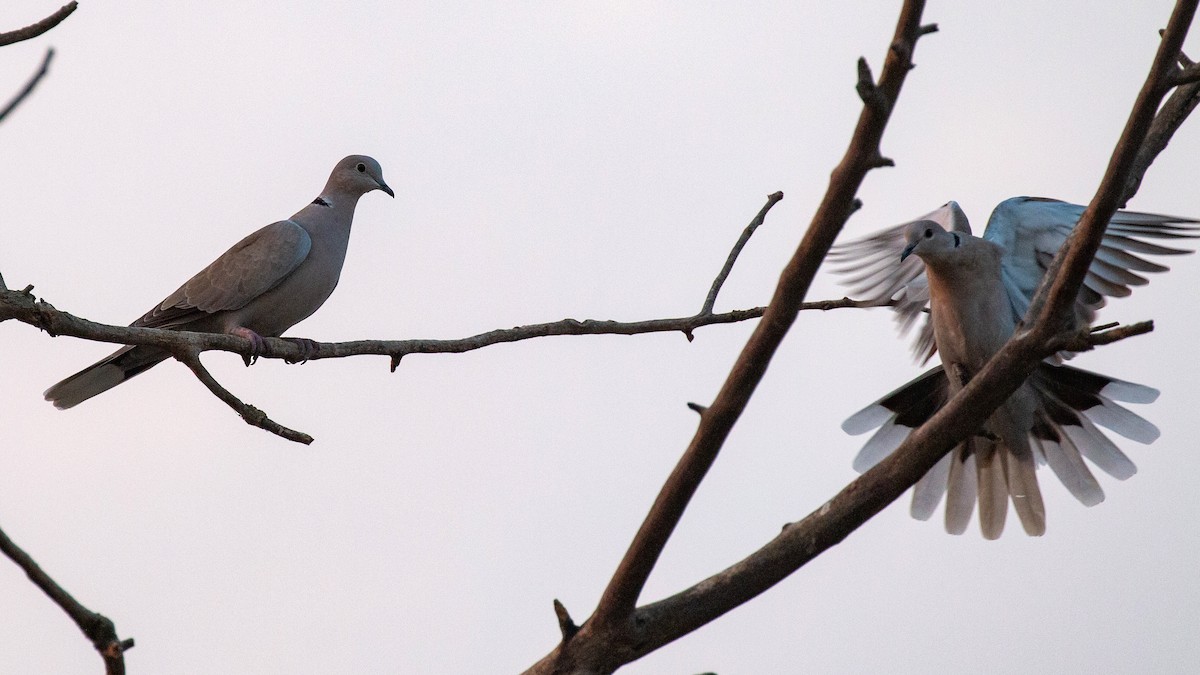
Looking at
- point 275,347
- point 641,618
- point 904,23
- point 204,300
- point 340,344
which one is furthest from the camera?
point 204,300

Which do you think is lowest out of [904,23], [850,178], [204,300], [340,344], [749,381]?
[749,381]

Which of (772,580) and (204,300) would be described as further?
(204,300)

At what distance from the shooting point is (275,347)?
4.54 m

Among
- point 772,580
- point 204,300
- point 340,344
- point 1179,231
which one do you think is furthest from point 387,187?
point 772,580

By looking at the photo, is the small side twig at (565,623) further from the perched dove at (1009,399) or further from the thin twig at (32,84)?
Answer: the perched dove at (1009,399)

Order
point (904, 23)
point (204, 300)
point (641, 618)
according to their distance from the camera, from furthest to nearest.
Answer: point (204, 300) → point (641, 618) → point (904, 23)

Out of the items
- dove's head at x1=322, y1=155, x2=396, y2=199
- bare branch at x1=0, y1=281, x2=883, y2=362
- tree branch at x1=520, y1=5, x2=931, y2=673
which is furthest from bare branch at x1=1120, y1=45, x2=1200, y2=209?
dove's head at x1=322, y1=155, x2=396, y2=199

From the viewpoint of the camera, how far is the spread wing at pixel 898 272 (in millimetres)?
5508

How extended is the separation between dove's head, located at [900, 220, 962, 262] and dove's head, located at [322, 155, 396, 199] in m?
2.60

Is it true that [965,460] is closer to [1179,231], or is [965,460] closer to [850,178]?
[1179,231]

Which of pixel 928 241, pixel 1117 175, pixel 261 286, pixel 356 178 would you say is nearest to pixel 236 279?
pixel 261 286

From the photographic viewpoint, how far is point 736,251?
354 cm

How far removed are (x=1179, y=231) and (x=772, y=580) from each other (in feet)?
9.58

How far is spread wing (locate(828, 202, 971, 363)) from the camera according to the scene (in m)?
5.51
